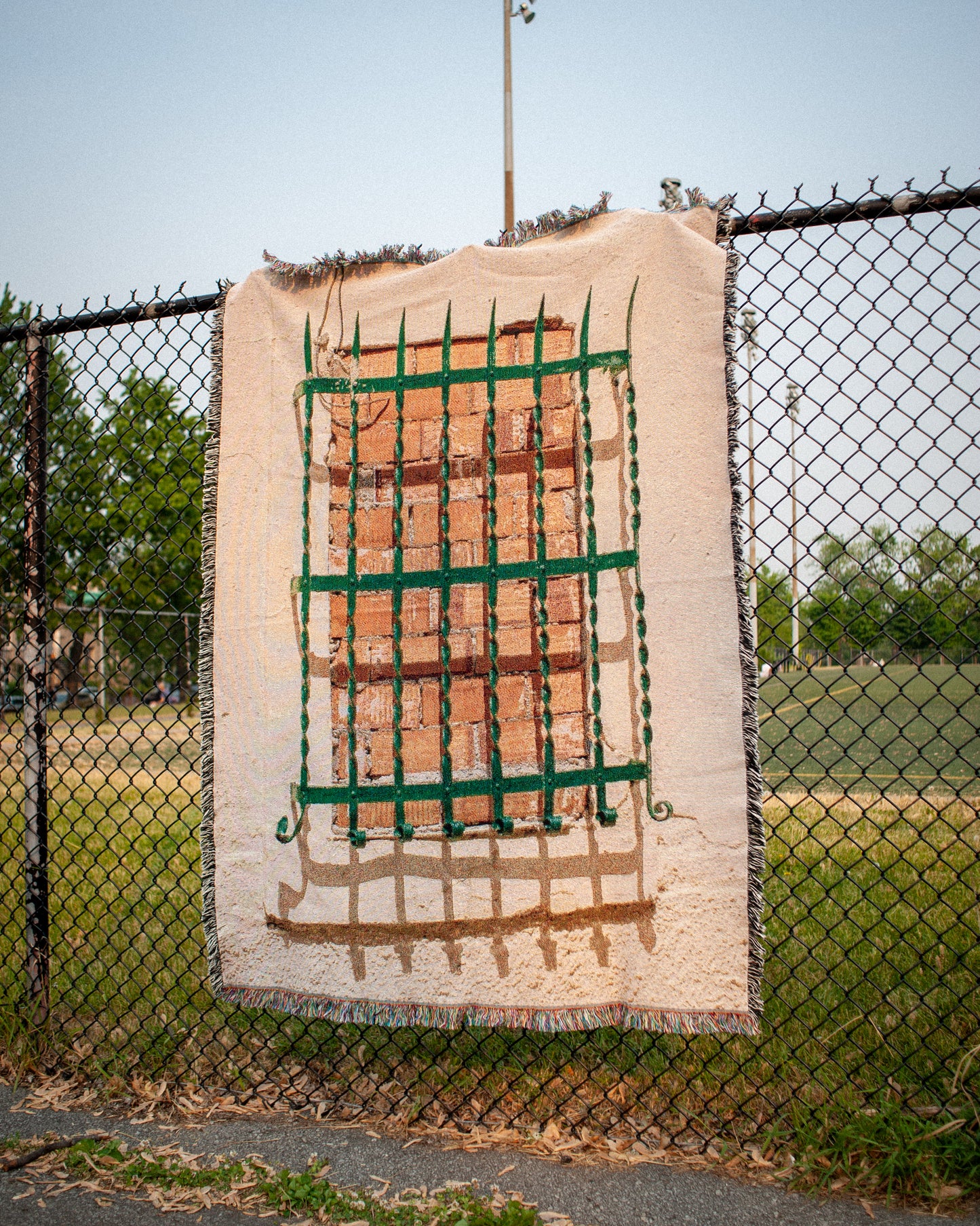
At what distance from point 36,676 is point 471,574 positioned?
1546mm

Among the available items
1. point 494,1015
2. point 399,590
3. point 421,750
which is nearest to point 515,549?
point 399,590

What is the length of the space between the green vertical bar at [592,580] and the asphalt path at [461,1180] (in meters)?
0.82

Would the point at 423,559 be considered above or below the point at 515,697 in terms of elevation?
above

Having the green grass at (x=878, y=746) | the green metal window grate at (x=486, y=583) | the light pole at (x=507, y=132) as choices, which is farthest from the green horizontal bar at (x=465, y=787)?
the light pole at (x=507, y=132)

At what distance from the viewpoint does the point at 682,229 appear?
6.17ft

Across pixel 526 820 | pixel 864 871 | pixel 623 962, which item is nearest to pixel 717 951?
pixel 623 962

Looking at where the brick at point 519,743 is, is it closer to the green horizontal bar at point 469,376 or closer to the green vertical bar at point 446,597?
the green vertical bar at point 446,597

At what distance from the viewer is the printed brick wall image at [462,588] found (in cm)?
191

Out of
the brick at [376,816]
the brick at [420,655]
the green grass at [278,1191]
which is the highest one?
the brick at [420,655]

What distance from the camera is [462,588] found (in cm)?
197

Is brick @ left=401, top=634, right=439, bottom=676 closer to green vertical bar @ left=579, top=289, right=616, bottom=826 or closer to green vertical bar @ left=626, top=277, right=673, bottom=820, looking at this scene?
green vertical bar @ left=579, top=289, right=616, bottom=826

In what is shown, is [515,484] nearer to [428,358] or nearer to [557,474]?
[557,474]

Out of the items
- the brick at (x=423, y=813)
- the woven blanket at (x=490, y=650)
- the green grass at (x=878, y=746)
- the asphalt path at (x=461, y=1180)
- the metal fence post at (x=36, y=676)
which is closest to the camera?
the asphalt path at (x=461, y=1180)

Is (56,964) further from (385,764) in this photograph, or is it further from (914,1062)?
(914,1062)
